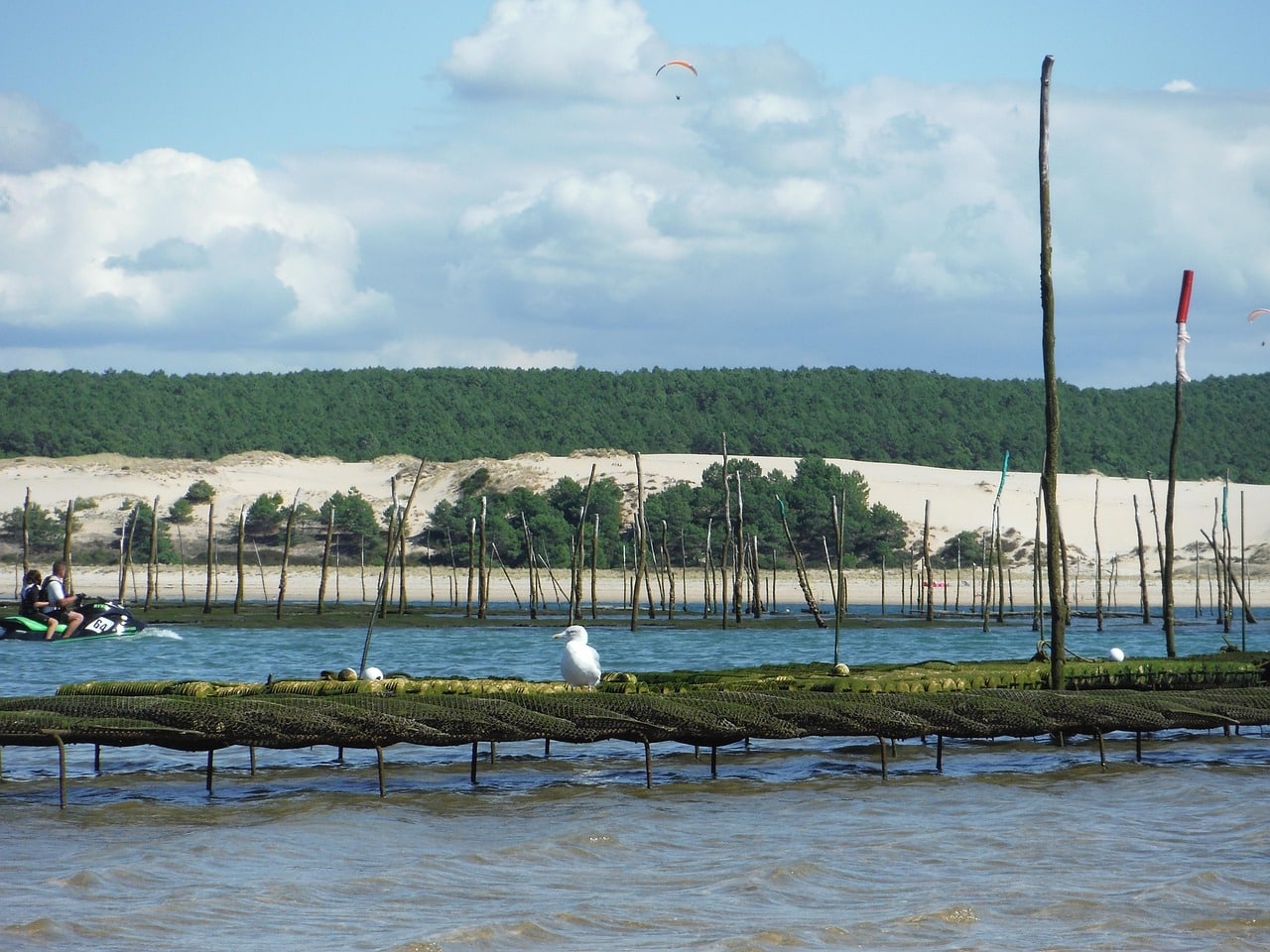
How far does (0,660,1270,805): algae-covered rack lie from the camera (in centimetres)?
1496

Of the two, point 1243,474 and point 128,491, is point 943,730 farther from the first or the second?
point 1243,474

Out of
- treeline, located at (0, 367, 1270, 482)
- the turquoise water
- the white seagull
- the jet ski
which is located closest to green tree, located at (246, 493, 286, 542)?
treeline, located at (0, 367, 1270, 482)

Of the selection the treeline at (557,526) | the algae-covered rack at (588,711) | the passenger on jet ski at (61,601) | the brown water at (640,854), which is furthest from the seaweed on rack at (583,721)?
the treeline at (557,526)

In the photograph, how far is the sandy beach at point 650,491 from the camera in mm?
77812

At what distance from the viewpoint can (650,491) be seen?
92875 mm

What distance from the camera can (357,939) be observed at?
1020 cm

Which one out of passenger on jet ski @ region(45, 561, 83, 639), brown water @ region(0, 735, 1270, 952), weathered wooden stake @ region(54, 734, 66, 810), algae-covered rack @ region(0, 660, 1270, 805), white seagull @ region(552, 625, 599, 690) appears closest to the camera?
brown water @ region(0, 735, 1270, 952)

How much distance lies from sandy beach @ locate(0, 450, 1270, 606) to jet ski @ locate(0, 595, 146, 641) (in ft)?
116

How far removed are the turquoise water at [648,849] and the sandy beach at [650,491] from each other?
2186 inches

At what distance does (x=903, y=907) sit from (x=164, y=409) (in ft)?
418

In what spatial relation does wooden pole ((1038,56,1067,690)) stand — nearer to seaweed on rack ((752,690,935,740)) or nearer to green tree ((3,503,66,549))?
seaweed on rack ((752,690,935,740))

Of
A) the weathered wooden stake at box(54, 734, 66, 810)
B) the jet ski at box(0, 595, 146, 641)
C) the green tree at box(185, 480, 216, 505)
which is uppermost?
the green tree at box(185, 480, 216, 505)

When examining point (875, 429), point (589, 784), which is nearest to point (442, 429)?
point (875, 429)

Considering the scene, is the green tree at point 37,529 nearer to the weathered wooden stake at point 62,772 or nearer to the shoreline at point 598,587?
the shoreline at point 598,587
